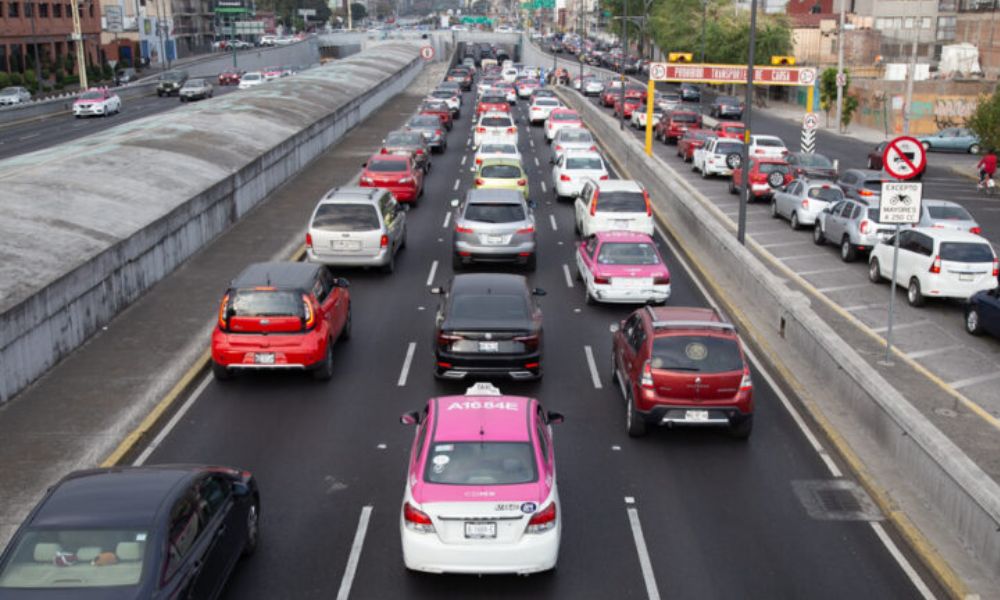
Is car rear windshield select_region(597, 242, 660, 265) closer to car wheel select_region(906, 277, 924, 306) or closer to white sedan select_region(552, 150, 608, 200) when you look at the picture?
car wheel select_region(906, 277, 924, 306)

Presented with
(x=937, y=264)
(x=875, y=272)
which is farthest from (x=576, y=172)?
(x=937, y=264)

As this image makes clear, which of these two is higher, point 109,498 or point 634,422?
point 109,498

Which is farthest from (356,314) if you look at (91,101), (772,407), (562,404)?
(91,101)

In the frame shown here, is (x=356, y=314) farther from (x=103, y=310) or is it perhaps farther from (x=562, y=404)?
(x=562, y=404)

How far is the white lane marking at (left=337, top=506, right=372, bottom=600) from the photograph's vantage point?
9906 mm

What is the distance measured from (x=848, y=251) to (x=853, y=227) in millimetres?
666

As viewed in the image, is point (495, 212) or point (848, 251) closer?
point (495, 212)

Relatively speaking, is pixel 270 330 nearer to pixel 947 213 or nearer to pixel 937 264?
pixel 937 264

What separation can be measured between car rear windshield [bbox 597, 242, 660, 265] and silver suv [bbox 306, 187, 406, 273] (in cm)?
517

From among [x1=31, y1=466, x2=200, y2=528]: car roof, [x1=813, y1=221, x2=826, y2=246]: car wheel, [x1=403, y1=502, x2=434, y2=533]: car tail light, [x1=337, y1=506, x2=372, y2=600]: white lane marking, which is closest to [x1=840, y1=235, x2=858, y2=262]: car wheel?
[x1=813, y1=221, x2=826, y2=246]: car wheel

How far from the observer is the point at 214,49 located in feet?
566

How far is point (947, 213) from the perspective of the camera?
26938 millimetres

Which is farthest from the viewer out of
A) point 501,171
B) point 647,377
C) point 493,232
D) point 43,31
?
point 43,31

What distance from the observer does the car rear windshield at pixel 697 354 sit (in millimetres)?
13438
